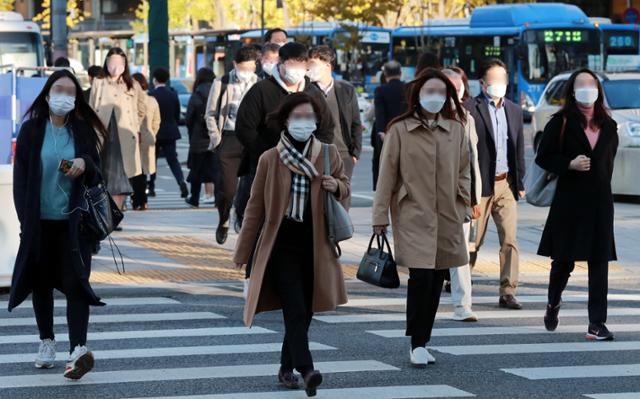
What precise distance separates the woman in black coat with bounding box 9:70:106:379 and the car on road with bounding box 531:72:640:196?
35.3ft

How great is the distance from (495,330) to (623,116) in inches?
440

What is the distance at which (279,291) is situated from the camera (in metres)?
7.93

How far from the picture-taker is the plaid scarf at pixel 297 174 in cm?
793

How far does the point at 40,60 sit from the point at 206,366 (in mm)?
26689

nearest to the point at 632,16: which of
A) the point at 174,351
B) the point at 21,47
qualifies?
the point at 21,47

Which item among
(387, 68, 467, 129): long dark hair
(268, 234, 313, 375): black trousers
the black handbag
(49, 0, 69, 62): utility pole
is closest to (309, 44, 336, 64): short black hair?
(387, 68, 467, 129): long dark hair

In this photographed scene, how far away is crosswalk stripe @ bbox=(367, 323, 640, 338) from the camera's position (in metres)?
10.1

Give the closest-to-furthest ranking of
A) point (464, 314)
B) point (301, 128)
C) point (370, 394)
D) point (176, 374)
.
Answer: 1. point (370, 394)
2. point (301, 128)
3. point (176, 374)
4. point (464, 314)

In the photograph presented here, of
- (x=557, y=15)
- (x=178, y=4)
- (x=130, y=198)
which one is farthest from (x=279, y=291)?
(x=178, y=4)

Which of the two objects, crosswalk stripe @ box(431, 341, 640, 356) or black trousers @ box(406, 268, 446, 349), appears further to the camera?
crosswalk stripe @ box(431, 341, 640, 356)

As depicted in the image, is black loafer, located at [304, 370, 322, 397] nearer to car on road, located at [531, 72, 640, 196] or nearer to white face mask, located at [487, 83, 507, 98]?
white face mask, located at [487, 83, 507, 98]

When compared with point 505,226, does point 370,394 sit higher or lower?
lower

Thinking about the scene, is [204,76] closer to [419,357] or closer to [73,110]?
[73,110]

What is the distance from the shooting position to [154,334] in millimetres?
10047
